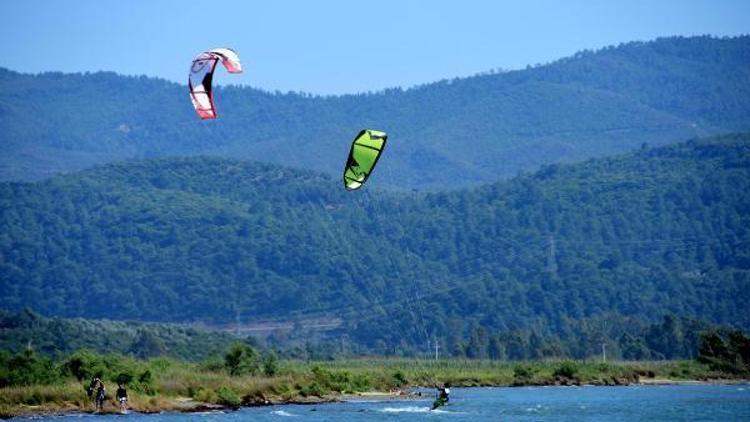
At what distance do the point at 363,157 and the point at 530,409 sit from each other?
17.8 meters

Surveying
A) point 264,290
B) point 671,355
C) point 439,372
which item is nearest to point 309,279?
point 264,290

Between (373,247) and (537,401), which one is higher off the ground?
(373,247)

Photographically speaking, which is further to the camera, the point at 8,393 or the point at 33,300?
the point at 33,300

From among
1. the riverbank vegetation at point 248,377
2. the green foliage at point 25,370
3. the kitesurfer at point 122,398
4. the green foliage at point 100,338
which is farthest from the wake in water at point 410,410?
the green foliage at point 100,338

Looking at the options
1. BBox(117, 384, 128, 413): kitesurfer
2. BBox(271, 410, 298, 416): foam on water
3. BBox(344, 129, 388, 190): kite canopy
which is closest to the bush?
BBox(271, 410, 298, 416): foam on water

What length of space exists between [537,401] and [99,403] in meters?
21.3

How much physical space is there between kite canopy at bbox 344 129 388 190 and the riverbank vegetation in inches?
537

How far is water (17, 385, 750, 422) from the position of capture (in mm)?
53719

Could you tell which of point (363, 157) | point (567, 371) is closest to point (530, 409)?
point (363, 157)

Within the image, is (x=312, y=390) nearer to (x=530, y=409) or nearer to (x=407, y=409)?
(x=407, y=409)

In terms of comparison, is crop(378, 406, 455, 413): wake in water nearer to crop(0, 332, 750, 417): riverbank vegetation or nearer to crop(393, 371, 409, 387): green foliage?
crop(0, 332, 750, 417): riverbank vegetation

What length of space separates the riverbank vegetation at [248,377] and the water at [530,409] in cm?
220

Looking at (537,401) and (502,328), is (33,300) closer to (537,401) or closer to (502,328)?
(502,328)

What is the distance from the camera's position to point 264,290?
183625mm
